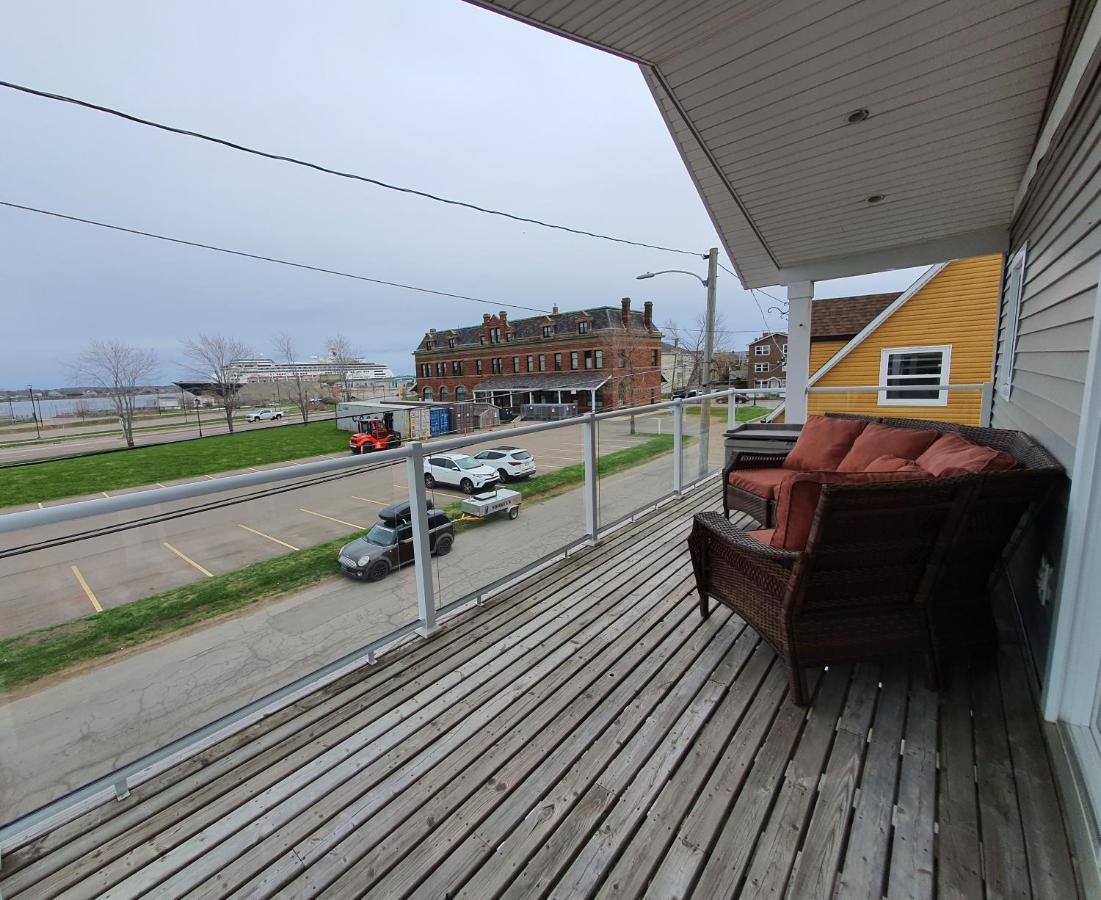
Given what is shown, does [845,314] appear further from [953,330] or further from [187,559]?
[187,559]

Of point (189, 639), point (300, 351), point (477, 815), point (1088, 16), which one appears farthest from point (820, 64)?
point (300, 351)

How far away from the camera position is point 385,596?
2.15 m

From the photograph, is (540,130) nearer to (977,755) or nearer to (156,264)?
(977,755)

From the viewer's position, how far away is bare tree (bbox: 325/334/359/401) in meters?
32.1

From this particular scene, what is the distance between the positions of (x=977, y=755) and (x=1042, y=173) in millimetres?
3128

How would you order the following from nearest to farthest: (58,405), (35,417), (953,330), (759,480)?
(759,480)
(953,330)
(35,417)
(58,405)

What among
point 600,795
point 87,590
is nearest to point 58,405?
point 87,590

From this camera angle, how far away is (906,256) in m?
4.95

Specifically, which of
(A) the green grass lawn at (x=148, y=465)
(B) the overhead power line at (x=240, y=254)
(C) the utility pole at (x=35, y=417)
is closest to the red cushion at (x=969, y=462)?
(B) the overhead power line at (x=240, y=254)

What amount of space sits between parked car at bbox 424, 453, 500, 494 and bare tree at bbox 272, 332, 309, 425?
2771 centimetres

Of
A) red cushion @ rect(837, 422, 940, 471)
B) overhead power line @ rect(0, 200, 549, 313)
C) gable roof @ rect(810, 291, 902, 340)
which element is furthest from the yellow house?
overhead power line @ rect(0, 200, 549, 313)

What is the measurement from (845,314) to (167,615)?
43.8 feet

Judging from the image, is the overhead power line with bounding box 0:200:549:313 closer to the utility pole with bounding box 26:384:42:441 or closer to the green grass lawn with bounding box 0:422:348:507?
the green grass lawn with bounding box 0:422:348:507

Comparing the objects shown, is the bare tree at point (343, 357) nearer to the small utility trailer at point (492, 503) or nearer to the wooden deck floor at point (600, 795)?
the small utility trailer at point (492, 503)
